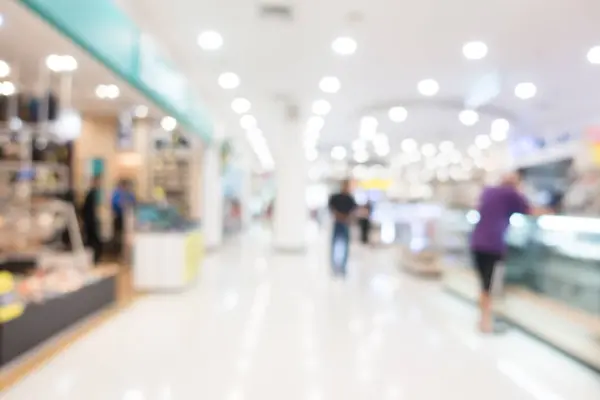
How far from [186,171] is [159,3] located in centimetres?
863

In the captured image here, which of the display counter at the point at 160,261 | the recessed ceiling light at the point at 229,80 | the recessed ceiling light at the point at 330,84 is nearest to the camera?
the display counter at the point at 160,261

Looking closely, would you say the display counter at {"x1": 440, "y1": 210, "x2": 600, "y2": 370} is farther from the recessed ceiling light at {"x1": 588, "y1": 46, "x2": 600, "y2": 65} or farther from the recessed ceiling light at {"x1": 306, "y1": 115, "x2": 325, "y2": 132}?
the recessed ceiling light at {"x1": 306, "y1": 115, "x2": 325, "y2": 132}

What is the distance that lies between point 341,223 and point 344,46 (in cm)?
266

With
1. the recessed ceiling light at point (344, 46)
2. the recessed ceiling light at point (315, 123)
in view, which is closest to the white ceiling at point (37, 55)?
the recessed ceiling light at point (344, 46)

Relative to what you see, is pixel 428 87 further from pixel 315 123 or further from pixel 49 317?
pixel 49 317

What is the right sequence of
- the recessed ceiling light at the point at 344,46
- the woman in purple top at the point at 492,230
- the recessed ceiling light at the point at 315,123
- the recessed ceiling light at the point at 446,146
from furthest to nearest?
1. the recessed ceiling light at the point at 446,146
2. the recessed ceiling light at the point at 315,123
3. the recessed ceiling light at the point at 344,46
4. the woman in purple top at the point at 492,230

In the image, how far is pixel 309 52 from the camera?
785 cm

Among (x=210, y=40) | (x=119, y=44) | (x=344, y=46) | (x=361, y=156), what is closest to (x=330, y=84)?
(x=344, y=46)

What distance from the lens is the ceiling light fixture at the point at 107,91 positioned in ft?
21.0

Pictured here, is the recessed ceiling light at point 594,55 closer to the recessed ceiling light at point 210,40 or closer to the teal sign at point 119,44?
the recessed ceiling light at point 210,40

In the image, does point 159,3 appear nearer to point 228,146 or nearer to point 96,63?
point 96,63

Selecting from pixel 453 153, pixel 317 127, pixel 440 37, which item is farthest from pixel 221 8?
pixel 453 153

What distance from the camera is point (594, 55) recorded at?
792 centimetres

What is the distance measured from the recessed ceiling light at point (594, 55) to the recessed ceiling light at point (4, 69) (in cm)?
771
